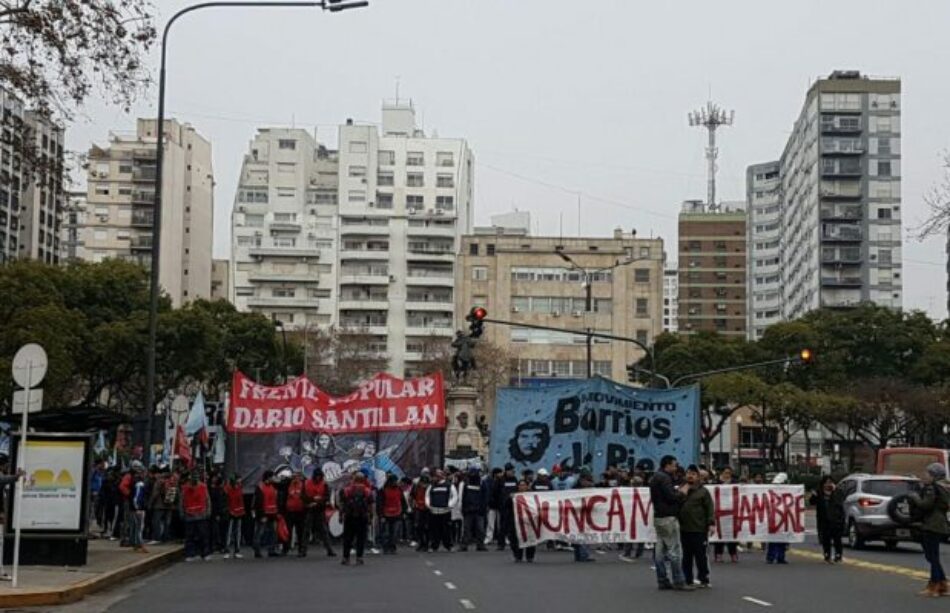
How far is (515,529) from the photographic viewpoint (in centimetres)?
2608

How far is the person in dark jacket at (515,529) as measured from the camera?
25.9 m

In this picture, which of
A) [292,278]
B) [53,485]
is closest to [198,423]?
[53,485]

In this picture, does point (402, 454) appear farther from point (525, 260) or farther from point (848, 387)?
point (525, 260)

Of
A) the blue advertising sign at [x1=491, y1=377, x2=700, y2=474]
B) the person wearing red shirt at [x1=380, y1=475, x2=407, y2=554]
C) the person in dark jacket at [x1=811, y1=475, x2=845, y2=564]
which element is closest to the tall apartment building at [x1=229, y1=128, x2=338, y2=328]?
the blue advertising sign at [x1=491, y1=377, x2=700, y2=474]

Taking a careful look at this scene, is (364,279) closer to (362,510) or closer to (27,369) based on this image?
(362,510)

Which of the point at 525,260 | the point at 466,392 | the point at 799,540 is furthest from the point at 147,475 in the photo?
the point at 525,260

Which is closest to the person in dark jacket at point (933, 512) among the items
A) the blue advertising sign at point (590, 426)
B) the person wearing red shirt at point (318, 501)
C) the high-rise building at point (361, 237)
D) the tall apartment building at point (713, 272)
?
the blue advertising sign at point (590, 426)

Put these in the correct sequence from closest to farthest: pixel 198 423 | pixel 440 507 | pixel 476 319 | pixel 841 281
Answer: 1. pixel 440 507
2. pixel 198 423
3. pixel 476 319
4. pixel 841 281

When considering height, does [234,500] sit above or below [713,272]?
below

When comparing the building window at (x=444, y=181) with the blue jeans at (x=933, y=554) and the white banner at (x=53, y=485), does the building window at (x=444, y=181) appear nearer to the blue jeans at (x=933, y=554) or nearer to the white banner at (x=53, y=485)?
the white banner at (x=53, y=485)

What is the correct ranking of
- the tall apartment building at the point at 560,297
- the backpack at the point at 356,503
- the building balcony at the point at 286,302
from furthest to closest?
the building balcony at the point at 286,302, the tall apartment building at the point at 560,297, the backpack at the point at 356,503

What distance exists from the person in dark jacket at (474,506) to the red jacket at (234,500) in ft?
15.1

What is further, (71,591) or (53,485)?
(53,485)

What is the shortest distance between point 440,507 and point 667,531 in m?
11.0
